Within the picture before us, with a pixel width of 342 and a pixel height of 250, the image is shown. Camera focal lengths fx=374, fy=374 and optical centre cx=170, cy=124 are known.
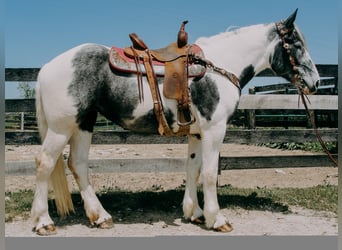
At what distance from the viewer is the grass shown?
5.05 m

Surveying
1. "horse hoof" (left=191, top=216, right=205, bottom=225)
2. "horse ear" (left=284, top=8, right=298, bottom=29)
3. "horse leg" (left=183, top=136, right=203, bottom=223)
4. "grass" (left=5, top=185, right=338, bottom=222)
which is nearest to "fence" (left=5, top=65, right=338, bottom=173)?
"grass" (left=5, top=185, right=338, bottom=222)

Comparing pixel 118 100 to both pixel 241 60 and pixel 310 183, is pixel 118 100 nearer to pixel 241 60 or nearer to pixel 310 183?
pixel 241 60

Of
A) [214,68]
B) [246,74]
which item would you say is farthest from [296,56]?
[214,68]

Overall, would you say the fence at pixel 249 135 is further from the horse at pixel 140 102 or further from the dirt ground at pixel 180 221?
the horse at pixel 140 102

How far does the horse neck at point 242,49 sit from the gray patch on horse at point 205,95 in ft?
1.43

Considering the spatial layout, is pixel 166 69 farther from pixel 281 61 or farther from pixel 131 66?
pixel 281 61

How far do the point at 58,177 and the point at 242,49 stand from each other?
2.71 metres

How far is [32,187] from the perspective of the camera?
6199 millimetres

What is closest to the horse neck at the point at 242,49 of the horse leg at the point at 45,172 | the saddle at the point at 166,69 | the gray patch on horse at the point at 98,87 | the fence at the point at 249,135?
the saddle at the point at 166,69

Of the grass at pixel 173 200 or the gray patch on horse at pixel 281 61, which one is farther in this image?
the grass at pixel 173 200

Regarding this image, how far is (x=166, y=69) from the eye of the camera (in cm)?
423

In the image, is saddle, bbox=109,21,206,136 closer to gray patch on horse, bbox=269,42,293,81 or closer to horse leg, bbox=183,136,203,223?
horse leg, bbox=183,136,203,223

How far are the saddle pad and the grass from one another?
1.91m

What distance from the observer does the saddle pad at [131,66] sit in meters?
4.20
